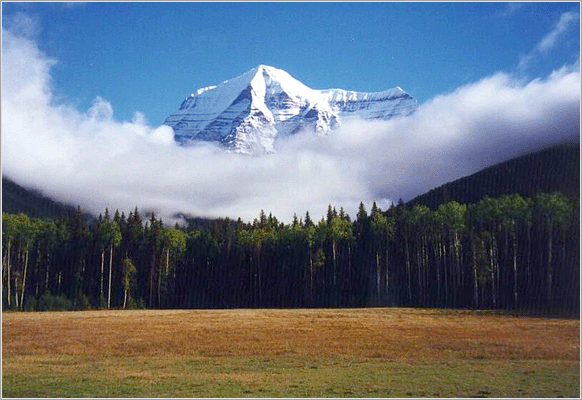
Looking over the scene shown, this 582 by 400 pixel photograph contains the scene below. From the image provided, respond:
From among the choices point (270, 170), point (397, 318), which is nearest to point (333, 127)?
point (270, 170)

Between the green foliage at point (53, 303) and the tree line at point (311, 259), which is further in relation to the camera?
the green foliage at point (53, 303)

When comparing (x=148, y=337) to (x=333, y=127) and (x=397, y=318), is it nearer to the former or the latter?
(x=397, y=318)

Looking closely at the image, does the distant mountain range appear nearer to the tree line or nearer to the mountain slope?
the mountain slope

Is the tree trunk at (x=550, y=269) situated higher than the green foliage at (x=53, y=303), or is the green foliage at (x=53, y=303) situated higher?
the tree trunk at (x=550, y=269)

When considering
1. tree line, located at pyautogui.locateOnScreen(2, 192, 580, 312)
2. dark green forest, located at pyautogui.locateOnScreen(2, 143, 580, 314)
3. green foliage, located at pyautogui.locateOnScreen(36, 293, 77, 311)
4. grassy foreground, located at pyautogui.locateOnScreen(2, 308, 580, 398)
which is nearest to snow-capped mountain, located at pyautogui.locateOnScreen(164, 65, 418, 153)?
grassy foreground, located at pyautogui.locateOnScreen(2, 308, 580, 398)

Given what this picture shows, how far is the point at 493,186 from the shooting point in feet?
337

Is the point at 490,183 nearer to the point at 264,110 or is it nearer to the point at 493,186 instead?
the point at 493,186

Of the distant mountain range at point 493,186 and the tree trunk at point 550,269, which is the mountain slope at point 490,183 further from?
the tree trunk at point 550,269

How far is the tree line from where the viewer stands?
47.8 meters

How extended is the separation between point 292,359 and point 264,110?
36.4 meters

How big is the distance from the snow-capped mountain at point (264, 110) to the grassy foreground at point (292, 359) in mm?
13447

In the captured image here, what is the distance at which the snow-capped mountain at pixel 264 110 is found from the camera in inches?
1449

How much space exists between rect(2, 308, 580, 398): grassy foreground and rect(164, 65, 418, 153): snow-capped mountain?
44.1 feet

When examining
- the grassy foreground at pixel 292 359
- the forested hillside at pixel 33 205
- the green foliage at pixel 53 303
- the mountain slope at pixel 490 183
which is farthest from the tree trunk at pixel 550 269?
the forested hillside at pixel 33 205
